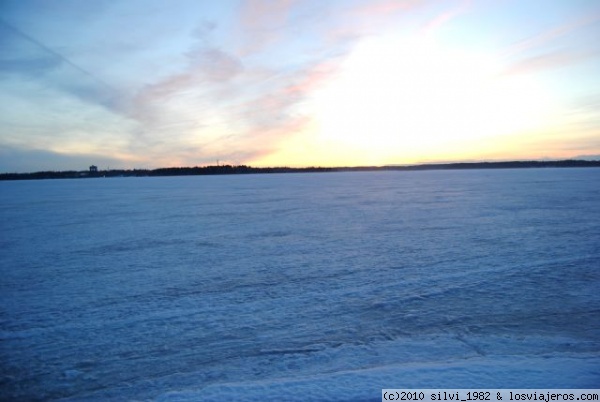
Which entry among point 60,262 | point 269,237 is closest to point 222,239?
point 269,237

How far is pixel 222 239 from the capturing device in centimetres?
932

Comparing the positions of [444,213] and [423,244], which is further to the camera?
[444,213]

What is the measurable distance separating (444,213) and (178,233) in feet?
29.8

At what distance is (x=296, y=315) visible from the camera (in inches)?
174

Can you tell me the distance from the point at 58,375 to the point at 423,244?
6.93 meters

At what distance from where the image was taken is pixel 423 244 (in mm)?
8141

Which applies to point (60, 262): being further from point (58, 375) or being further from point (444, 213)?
point (444, 213)

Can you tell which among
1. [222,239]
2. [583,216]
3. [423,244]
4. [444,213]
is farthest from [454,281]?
[583,216]

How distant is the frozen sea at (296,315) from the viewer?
307 centimetres

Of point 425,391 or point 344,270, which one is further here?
point 344,270

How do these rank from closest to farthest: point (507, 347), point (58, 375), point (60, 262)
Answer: point (58, 375) → point (507, 347) → point (60, 262)

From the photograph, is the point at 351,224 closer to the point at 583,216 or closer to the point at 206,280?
the point at 206,280

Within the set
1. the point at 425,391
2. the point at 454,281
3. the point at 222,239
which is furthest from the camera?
the point at 222,239

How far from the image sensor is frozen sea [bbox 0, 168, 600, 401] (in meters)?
3.07
